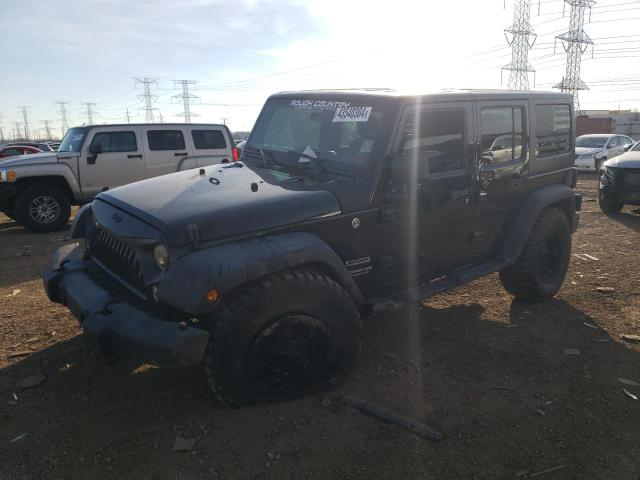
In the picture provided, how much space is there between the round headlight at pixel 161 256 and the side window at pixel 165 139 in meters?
7.65

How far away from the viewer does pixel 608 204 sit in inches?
392

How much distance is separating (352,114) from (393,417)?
83.7 inches

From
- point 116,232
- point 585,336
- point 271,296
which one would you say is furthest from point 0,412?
point 585,336

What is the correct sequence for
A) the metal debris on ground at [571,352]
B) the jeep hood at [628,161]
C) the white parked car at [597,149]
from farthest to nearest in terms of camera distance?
the white parked car at [597,149] → the jeep hood at [628,161] → the metal debris on ground at [571,352]

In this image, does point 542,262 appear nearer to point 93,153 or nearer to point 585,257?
point 585,257

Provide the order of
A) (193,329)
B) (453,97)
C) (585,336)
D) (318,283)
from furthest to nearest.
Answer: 1. (585,336)
2. (453,97)
3. (318,283)
4. (193,329)

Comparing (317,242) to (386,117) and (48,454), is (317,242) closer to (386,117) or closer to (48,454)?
(386,117)

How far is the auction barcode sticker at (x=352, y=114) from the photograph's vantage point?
3.63 meters

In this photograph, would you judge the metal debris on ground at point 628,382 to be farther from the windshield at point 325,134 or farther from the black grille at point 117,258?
the black grille at point 117,258

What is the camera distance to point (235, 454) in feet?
9.10

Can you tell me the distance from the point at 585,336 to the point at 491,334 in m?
0.81

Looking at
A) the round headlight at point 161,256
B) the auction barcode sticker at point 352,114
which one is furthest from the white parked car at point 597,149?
the round headlight at point 161,256

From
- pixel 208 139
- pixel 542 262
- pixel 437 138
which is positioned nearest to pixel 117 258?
pixel 437 138

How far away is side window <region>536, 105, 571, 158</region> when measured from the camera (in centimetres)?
481
